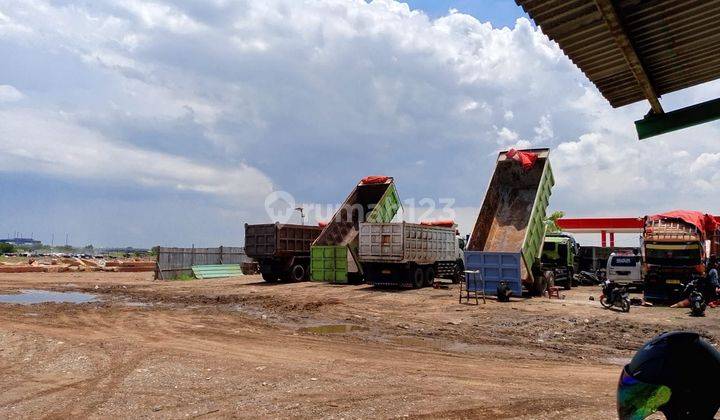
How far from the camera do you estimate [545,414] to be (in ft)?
16.5

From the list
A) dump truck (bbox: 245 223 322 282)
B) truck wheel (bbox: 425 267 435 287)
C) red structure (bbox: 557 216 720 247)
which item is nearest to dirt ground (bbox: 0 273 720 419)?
truck wheel (bbox: 425 267 435 287)

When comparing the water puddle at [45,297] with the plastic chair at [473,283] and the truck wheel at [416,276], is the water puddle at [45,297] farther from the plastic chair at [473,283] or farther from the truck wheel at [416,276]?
the plastic chair at [473,283]

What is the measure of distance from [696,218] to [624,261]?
655cm

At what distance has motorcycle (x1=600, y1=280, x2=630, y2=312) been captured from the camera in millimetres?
13758

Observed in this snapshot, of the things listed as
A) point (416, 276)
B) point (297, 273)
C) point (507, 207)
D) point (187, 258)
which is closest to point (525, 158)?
point (507, 207)

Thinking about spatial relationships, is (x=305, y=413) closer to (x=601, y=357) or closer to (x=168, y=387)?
(x=168, y=387)

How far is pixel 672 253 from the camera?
15281mm

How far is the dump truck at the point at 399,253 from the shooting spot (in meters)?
20.3

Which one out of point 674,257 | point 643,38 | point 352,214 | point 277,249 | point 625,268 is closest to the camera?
point 643,38

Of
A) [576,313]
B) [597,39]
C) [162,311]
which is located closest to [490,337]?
[576,313]

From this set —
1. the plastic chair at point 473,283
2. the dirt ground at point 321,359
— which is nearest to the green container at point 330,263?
the plastic chair at point 473,283

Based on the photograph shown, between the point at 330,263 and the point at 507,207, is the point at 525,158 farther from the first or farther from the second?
the point at 330,263

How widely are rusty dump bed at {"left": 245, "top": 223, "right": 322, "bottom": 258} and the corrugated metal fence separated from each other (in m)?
6.24

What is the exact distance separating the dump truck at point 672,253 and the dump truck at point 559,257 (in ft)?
20.1
